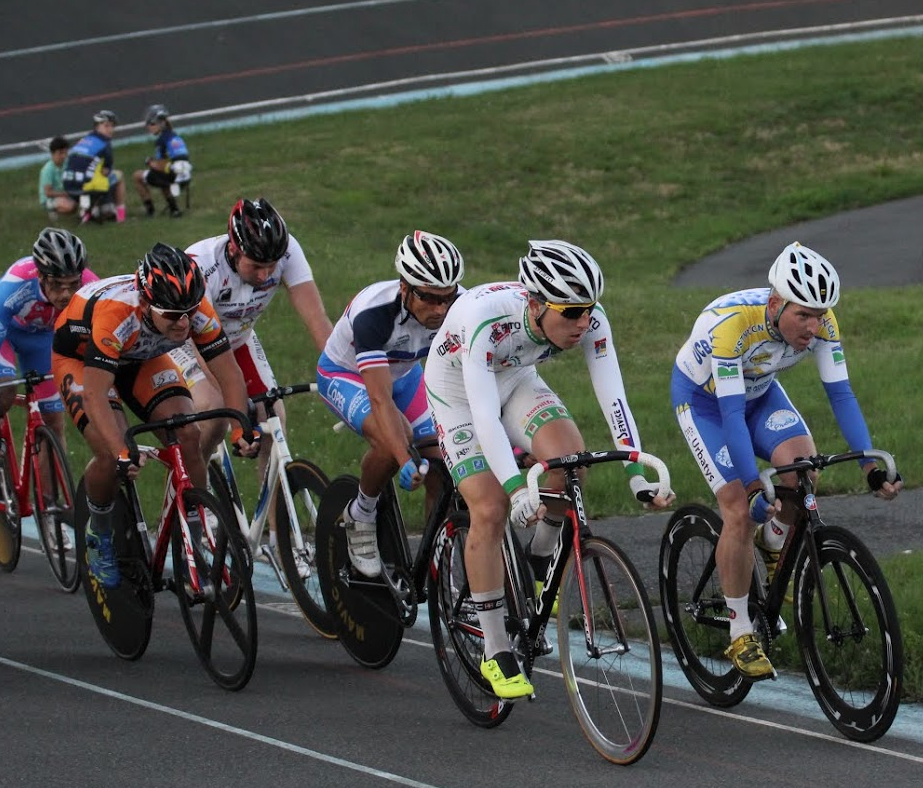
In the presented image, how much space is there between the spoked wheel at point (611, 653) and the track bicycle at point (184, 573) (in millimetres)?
1354

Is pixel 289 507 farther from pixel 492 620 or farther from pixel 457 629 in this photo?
pixel 492 620

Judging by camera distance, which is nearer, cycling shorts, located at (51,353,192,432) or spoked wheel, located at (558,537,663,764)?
spoked wheel, located at (558,537,663,764)

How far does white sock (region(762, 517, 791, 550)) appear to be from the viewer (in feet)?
22.0

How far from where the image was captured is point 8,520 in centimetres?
962

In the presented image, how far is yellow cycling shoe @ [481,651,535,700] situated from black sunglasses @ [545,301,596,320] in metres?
1.25

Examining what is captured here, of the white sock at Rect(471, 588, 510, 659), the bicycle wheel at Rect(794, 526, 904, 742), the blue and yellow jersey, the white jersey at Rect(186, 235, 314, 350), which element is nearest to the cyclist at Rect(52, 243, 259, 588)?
the white jersey at Rect(186, 235, 314, 350)

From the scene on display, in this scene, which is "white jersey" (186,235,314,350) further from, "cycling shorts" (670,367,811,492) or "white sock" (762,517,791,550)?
"white sock" (762,517,791,550)

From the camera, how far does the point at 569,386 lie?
13.6 m

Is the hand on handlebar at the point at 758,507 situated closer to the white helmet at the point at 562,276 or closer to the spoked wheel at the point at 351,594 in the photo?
the white helmet at the point at 562,276

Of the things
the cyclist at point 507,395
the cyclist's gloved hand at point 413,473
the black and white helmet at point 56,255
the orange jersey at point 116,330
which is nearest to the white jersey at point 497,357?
the cyclist at point 507,395

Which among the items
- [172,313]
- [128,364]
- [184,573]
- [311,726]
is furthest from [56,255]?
[311,726]

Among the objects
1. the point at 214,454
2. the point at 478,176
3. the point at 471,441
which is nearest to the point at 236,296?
the point at 214,454

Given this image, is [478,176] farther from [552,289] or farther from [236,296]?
[552,289]

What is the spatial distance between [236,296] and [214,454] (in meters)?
0.81
